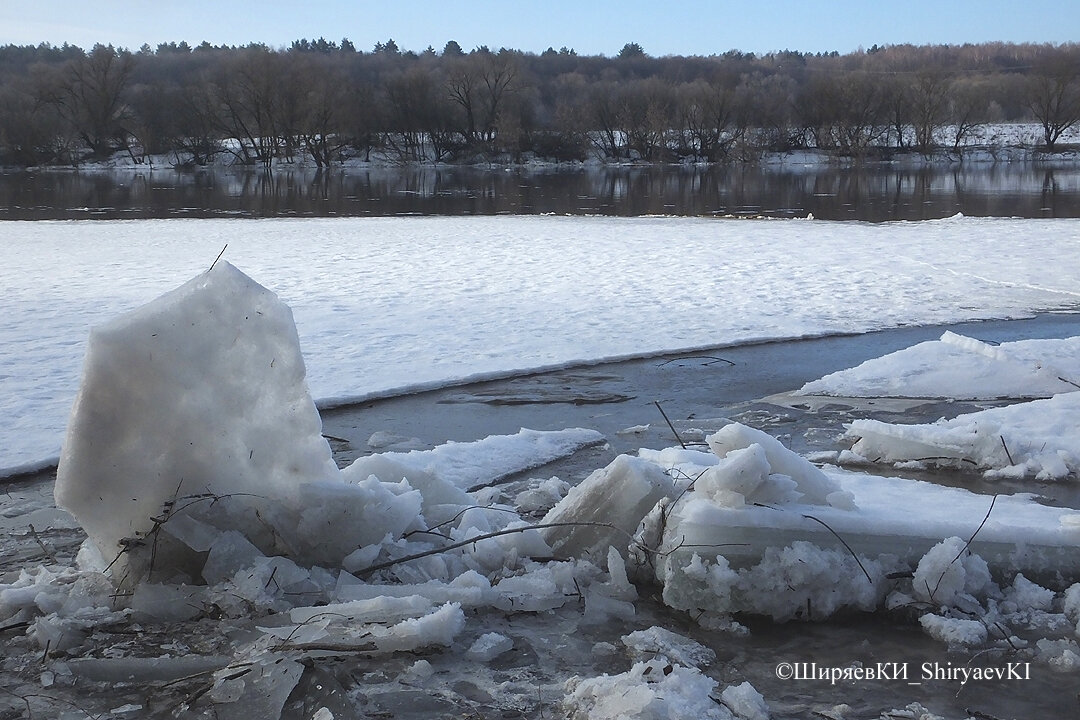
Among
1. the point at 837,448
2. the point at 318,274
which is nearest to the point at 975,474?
the point at 837,448

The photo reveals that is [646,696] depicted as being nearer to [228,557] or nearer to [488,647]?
[488,647]

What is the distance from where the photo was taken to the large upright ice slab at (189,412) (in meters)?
3.65

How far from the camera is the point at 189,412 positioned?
12.3ft

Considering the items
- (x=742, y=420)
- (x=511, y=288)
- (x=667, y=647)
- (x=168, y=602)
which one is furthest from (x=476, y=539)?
(x=511, y=288)

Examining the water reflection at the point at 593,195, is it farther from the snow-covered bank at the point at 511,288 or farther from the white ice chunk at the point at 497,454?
the white ice chunk at the point at 497,454

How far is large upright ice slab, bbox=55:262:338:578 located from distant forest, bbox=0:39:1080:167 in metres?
59.1

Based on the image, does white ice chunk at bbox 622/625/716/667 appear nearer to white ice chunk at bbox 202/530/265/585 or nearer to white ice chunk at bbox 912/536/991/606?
white ice chunk at bbox 912/536/991/606

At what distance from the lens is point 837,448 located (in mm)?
5410

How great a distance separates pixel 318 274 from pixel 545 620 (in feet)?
30.9

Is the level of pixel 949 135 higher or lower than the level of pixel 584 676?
higher

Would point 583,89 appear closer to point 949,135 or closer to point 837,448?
point 949,135

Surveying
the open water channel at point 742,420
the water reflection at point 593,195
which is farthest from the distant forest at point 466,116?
the open water channel at point 742,420

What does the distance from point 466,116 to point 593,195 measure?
139 ft

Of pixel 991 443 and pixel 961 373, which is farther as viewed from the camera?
pixel 961 373
